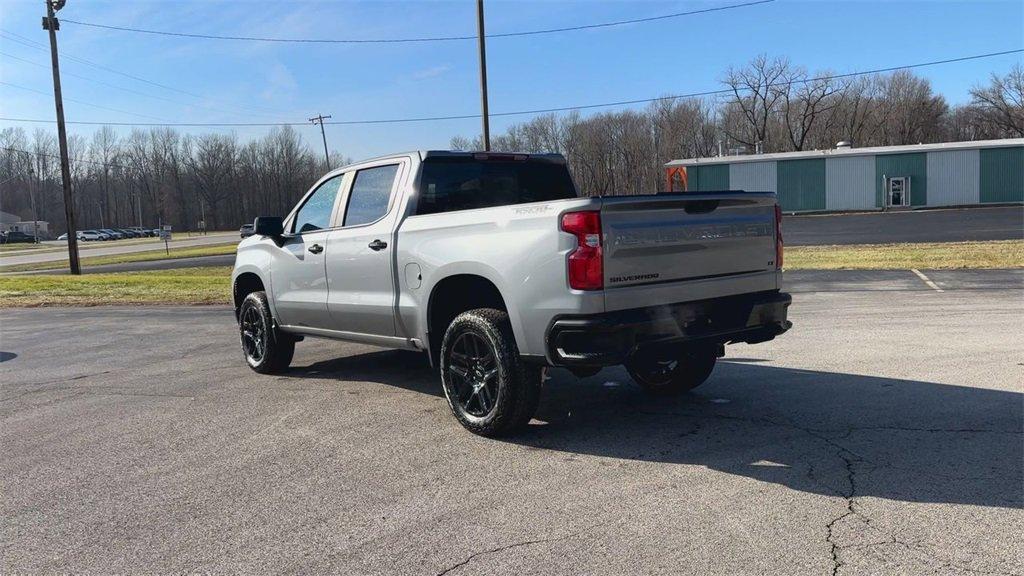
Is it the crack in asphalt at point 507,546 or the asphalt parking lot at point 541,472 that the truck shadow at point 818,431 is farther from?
the crack in asphalt at point 507,546

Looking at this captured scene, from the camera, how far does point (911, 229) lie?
30.3m

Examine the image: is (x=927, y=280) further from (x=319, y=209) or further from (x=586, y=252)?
(x=586, y=252)

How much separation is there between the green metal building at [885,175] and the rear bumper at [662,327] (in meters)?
42.1

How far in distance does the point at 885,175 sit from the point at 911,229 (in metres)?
20.2

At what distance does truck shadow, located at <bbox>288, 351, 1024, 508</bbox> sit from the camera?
4133 millimetres

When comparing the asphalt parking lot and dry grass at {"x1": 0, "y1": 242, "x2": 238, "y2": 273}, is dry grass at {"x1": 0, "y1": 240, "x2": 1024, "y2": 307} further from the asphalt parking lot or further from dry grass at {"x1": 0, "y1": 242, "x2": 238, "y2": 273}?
dry grass at {"x1": 0, "y1": 242, "x2": 238, "y2": 273}

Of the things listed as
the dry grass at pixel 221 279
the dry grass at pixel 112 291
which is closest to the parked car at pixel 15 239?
the dry grass at pixel 112 291

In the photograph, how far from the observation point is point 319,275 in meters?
6.79

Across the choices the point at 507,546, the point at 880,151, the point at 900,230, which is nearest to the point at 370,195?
the point at 507,546

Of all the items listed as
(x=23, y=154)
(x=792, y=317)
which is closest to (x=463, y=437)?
(x=792, y=317)

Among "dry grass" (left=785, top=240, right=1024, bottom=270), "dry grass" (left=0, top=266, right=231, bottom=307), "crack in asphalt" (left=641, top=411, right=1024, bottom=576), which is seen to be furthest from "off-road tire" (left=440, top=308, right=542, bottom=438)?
"dry grass" (left=785, top=240, right=1024, bottom=270)

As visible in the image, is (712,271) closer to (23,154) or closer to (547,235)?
(547,235)

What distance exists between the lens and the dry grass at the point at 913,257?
1648 centimetres

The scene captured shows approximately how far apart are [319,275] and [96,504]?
2971mm
